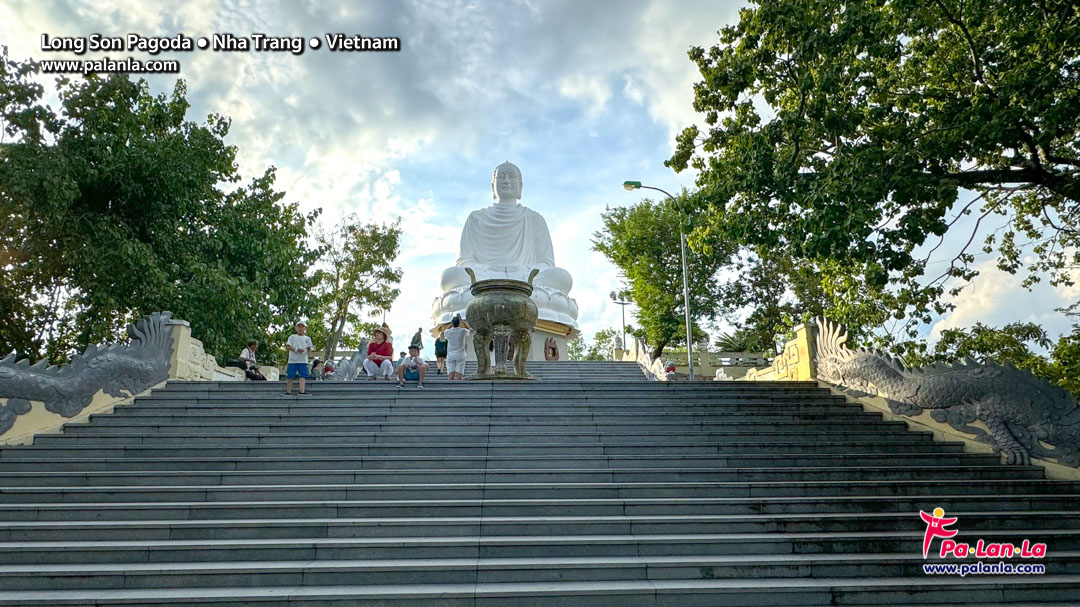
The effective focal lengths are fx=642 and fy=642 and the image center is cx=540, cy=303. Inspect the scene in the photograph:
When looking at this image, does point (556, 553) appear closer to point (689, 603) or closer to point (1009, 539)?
point (689, 603)

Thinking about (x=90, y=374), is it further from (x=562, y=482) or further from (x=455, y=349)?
(x=562, y=482)

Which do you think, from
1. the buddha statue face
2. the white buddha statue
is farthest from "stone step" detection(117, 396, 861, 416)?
the buddha statue face

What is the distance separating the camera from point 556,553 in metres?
5.05

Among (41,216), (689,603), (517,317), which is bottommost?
(689,603)

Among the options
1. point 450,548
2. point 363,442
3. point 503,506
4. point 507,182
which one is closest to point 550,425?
point 363,442

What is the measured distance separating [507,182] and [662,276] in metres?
8.39

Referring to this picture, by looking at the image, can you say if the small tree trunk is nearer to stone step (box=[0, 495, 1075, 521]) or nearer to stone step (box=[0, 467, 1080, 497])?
stone step (box=[0, 467, 1080, 497])

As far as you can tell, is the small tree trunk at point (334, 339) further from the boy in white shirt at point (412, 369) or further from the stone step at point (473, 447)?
the stone step at point (473, 447)

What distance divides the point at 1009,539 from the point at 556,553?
3846mm

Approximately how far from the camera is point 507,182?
2317cm

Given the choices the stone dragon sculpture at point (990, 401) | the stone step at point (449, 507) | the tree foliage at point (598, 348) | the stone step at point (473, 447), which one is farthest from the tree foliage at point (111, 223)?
the tree foliage at point (598, 348)

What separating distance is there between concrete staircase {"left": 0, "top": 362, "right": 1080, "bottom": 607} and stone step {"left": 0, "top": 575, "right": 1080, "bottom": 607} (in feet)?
0.05

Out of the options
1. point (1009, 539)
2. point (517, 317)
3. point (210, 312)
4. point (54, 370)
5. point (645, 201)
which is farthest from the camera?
point (645, 201)

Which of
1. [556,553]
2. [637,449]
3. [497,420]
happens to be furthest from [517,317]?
[556,553]
